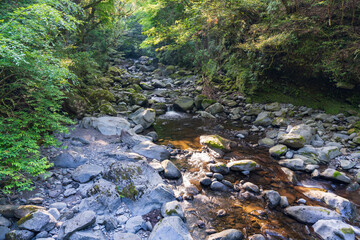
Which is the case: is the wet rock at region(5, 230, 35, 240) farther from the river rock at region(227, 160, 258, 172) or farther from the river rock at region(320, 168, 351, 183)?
the river rock at region(320, 168, 351, 183)

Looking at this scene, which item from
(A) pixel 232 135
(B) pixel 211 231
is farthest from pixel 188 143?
(B) pixel 211 231

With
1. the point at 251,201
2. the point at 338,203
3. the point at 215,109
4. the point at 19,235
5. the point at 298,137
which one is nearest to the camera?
the point at 19,235

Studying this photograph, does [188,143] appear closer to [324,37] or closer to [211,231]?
[211,231]

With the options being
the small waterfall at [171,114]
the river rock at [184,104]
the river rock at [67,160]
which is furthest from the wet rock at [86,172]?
the river rock at [184,104]

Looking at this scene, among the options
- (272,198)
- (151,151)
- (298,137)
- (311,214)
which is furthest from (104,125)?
(298,137)

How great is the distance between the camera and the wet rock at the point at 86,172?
3.93 m

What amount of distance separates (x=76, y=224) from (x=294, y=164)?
18.0 feet

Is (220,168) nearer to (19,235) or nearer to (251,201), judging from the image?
(251,201)

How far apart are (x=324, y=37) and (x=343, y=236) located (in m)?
7.85

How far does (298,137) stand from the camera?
624cm

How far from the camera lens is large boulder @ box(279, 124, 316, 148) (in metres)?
6.20

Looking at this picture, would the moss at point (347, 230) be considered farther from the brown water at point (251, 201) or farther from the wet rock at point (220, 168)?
the wet rock at point (220, 168)

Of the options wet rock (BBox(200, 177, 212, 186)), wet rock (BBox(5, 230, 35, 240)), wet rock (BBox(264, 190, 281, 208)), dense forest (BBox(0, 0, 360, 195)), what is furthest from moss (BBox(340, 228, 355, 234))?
dense forest (BBox(0, 0, 360, 195))

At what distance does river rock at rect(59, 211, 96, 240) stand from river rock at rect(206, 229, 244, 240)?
6.26ft
